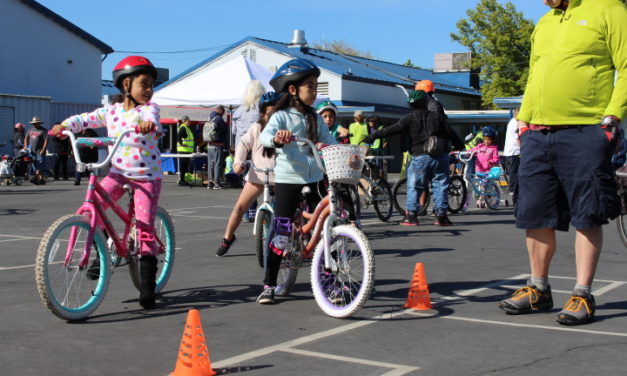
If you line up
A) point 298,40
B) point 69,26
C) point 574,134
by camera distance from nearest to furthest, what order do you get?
point 574,134 < point 69,26 < point 298,40

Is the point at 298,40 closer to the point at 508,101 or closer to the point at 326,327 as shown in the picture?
the point at 508,101

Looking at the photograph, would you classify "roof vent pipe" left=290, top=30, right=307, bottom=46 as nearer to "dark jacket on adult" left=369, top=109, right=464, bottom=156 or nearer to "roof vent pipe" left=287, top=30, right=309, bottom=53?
"roof vent pipe" left=287, top=30, right=309, bottom=53

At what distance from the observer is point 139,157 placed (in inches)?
259

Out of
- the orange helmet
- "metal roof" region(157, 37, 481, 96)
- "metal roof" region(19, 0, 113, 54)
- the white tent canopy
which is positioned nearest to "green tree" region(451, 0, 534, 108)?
"metal roof" region(157, 37, 481, 96)

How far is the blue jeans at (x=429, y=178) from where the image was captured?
1319cm

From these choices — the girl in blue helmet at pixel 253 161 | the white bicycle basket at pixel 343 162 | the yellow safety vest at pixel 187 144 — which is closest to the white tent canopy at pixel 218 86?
the yellow safety vest at pixel 187 144

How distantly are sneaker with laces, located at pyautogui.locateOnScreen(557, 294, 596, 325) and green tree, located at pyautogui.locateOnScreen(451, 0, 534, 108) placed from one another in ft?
169

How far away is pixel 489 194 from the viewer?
16.7 metres

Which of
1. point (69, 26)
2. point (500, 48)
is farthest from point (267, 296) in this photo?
point (500, 48)

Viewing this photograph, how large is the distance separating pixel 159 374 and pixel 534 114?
3.18 meters

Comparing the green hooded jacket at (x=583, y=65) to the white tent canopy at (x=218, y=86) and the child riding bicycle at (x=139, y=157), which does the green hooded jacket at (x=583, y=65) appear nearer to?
the child riding bicycle at (x=139, y=157)

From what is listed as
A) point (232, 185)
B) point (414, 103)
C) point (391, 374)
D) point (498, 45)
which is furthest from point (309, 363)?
point (498, 45)

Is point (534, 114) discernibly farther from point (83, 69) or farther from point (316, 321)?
point (83, 69)

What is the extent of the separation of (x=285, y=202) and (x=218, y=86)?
17.9m
